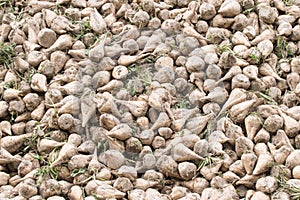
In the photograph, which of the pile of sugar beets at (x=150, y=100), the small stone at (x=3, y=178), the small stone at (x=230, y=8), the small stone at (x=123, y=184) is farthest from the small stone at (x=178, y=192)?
the small stone at (x=230, y=8)

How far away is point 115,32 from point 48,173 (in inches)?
21.3

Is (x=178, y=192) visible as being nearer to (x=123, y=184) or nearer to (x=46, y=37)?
(x=123, y=184)

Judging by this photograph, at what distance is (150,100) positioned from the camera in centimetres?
176

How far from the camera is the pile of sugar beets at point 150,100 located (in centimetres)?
169

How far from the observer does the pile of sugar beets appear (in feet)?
5.53

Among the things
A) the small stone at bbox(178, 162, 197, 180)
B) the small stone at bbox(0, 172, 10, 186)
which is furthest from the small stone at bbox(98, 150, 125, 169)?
the small stone at bbox(0, 172, 10, 186)

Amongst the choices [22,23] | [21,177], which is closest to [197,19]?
[22,23]

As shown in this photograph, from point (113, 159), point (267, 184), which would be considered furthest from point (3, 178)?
point (267, 184)

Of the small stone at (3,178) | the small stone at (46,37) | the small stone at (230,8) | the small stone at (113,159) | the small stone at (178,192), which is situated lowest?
the small stone at (178,192)

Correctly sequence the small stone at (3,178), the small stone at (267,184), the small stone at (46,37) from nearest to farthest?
the small stone at (267,184) < the small stone at (3,178) < the small stone at (46,37)

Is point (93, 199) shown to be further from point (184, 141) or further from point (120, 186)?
point (184, 141)

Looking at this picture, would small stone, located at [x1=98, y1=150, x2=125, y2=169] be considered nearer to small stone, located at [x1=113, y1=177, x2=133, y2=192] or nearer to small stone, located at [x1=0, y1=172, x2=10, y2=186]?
small stone, located at [x1=113, y1=177, x2=133, y2=192]

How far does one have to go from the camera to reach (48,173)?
1.71 meters

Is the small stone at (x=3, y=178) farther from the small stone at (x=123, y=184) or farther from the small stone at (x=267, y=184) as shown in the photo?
the small stone at (x=267, y=184)
